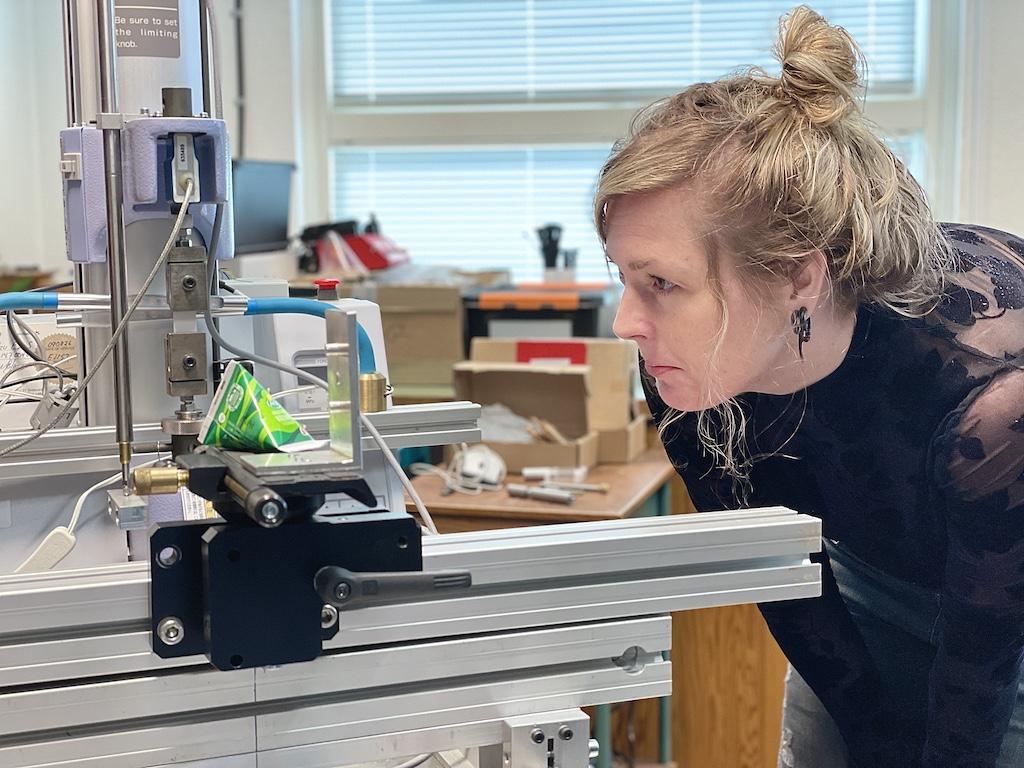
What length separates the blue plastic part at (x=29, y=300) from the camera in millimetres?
937

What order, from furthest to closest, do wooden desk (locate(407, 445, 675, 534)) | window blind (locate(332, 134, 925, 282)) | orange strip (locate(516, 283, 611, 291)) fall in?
window blind (locate(332, 134, 925, 282)), orange strip (locate(516, 283, 611, 291)), wooden desk (locate(407, 445, 675, 534))

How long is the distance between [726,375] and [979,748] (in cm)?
42

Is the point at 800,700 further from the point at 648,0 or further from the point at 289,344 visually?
the point at 648,0

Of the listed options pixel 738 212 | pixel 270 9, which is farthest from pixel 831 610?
pixel 270 9

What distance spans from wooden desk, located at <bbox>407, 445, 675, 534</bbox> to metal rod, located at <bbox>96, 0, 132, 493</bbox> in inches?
52.5

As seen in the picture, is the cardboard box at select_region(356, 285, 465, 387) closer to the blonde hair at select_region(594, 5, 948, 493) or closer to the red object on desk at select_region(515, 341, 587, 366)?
the red object on desk at select_region(515, 341, 587, 366)

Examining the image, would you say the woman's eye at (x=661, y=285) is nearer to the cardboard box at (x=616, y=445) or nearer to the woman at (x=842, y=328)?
the woman at (x=842, y=328)

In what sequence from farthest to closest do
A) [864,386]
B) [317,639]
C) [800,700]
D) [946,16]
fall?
[946,16], [800,700], [864,386], [317,639]

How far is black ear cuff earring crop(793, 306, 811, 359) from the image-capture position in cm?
109

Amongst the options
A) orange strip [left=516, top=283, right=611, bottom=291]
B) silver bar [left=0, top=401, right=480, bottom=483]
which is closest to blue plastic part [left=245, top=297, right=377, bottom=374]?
silver bar [left=0, top=401, right=480, bottom=483]

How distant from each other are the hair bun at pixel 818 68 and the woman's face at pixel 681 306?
14 cm

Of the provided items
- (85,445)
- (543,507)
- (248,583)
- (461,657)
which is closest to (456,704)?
(461,657)

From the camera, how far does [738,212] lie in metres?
1.04

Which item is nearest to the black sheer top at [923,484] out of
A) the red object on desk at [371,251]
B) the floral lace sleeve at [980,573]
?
the floral lace sleeve at [980,573]
